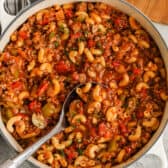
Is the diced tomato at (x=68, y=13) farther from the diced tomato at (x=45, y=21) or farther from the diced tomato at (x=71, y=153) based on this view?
the diced tomato at (x=71, y=153)

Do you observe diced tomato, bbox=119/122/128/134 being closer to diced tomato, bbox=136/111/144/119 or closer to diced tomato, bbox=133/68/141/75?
diced tomato, bbox=136/111/144/119

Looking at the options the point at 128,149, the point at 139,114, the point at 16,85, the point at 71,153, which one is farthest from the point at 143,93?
the point at 16,85

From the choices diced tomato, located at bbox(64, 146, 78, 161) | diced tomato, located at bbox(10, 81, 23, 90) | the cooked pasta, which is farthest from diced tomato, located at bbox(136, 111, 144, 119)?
diced tomato, located at bbox(10, 81, 23, 90)

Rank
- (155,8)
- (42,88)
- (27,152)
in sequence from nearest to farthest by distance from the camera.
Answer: (27,152)
(42,88)
(155,8)

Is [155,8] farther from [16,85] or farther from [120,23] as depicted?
[16,85]

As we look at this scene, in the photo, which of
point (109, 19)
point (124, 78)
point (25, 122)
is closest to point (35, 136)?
point (25, 122)

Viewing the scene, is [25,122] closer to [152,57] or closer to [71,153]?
[71,153]

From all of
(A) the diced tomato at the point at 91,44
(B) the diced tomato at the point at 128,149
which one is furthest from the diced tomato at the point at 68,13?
(B) the diced tomato at the point at 128,149
